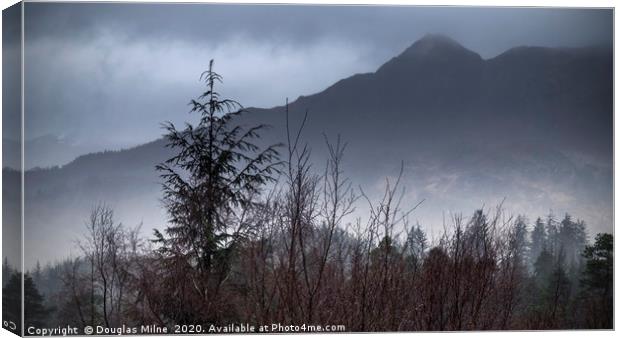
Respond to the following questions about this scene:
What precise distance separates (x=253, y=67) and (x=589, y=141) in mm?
3304

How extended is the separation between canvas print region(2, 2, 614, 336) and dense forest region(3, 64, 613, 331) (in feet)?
0.07

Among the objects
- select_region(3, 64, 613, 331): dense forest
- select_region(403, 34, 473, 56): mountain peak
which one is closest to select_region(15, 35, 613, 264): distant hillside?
select_region(403, 34, 473, 56): mountain peak

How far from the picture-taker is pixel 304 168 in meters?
9.84

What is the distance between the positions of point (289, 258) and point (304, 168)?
2.99 ft

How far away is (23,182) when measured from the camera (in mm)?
9461

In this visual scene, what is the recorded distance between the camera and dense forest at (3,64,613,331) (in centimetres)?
954

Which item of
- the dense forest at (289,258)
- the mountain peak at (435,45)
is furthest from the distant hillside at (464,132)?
the dense forest at (289,258)

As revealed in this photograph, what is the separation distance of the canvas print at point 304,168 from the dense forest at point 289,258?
2 cm

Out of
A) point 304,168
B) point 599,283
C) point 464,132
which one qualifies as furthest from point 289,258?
point 599,283

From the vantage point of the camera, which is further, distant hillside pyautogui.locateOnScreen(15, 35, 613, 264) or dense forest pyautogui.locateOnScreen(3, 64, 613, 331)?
distant hillside pyautogui.locateOnScreen(15, 35, 613, 264)

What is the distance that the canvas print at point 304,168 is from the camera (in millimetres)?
9539

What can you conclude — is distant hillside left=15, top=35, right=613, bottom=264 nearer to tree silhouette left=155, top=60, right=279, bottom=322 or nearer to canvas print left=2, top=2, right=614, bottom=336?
canvas print left=2, top=2, right=614, bottom=336

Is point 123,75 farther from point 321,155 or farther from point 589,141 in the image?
point 589,141

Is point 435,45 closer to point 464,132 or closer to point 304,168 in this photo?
point 464,132
